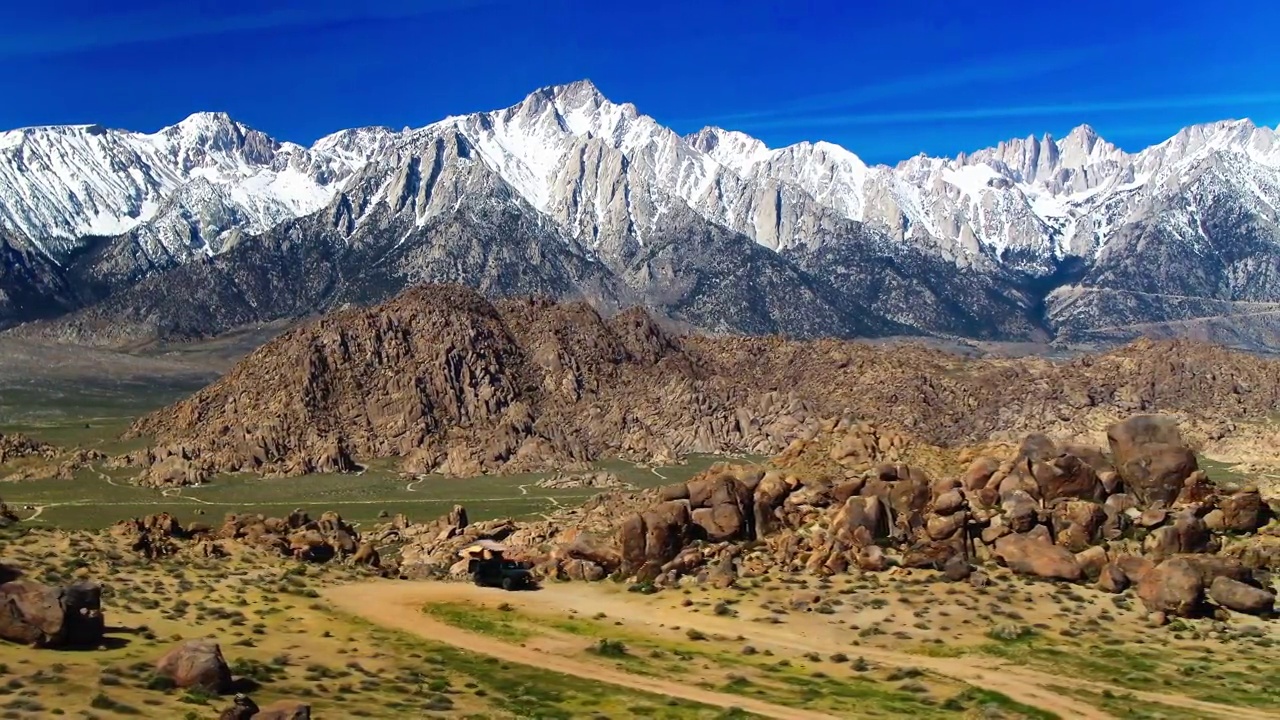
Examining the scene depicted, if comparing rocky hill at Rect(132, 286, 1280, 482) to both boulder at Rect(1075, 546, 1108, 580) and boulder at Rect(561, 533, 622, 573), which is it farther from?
boulder at Rect(1075, 546, 1108, 580)

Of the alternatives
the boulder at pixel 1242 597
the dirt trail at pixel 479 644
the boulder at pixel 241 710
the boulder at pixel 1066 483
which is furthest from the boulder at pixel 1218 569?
the boulder at pixel 241 710

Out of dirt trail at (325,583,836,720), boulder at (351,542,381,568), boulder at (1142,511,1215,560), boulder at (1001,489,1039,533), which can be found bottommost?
dirt trail at (325,583,836,720)

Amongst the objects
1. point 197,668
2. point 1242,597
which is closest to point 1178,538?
point 1242,597

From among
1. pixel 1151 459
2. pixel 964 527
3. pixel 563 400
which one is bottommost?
pixel 964 527

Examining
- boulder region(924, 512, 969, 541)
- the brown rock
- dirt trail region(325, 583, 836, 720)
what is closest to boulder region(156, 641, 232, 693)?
dirt trail region(325, 583, 836, 720)

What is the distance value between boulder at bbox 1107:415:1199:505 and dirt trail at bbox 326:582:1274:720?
1658cm

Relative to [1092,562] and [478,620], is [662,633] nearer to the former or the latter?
[478,620]

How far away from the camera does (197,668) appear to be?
32.4 m

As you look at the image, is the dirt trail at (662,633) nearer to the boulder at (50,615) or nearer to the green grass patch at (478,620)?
the green grass patch at (478,620)

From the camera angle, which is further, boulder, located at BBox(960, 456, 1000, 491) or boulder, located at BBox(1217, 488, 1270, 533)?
boulder, located at BBox(960, 456, 1000, 491)

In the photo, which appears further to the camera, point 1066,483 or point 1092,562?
point 1066,483

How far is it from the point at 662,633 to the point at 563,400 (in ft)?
459

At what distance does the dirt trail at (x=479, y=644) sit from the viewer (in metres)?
35.4

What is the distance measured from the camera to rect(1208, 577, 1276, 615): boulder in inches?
1779
